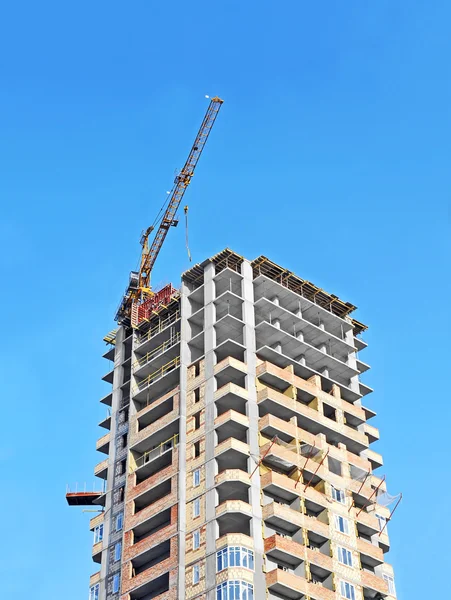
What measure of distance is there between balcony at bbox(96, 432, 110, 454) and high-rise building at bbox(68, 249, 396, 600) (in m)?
0.12

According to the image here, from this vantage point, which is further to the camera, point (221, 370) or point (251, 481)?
point (221, 370)

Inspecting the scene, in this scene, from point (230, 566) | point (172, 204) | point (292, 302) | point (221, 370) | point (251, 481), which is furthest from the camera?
point (172, 204)

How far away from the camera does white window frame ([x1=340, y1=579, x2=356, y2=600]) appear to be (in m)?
108

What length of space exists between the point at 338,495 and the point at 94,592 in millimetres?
27632

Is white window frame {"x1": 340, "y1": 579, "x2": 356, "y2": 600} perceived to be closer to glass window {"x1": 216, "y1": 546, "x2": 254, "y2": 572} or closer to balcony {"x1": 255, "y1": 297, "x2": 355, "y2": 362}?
glass window {"x1": 216, "y1": 546, "x2": 254, "y2": 572}

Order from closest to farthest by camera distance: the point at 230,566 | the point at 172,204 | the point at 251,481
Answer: the point at 230,566 → the point at 251,481 → the point at 172,204

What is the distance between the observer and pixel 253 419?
373 feet

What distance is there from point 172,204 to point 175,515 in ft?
202

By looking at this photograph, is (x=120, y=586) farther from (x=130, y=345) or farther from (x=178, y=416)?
(x=130, y=345)

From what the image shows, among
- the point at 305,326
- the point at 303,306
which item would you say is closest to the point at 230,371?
the point at 305,326

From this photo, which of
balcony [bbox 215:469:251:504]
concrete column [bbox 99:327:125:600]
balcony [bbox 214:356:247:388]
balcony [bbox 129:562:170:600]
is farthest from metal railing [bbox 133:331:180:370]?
balcony [bbox 129:562:170:600]

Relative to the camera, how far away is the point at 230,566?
10100cm

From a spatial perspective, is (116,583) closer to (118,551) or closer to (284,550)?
(118,551)

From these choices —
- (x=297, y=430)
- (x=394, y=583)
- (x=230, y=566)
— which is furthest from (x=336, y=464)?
(x=230, y=566)
